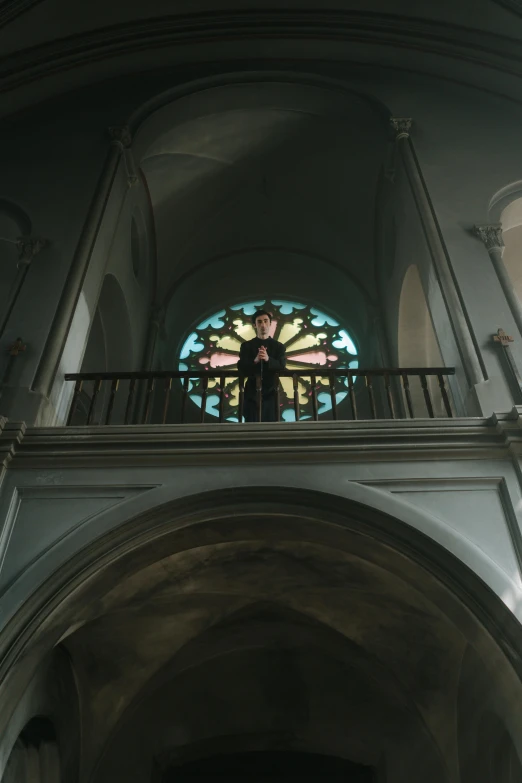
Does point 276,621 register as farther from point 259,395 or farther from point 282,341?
point 282,341

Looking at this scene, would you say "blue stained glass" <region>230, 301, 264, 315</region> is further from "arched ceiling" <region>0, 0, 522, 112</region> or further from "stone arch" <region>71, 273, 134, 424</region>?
"arched ceiling" <region>0, 0, 522, 112</region>

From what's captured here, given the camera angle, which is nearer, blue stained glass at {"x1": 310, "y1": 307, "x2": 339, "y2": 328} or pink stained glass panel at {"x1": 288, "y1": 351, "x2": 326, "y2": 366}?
pink stained glass panel at {"x1": 288, "y1": 351, "x2": 326, "y2": 366}

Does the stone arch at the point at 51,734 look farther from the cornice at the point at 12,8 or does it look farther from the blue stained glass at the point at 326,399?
the cornice at the point at 12,8

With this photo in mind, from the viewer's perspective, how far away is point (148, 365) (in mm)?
9852

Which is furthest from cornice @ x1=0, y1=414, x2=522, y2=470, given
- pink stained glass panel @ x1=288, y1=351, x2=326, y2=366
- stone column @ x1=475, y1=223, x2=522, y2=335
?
Result: pink stained glass panel @ x1=288, y1=351, x2=326, y2=366

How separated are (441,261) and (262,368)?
198 cm

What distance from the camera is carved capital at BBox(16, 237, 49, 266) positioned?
22.5 feet

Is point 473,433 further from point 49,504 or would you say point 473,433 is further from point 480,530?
point 49,504

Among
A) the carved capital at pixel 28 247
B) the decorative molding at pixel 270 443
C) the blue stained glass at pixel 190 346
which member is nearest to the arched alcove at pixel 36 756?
the decorative molding at pixel 270 443

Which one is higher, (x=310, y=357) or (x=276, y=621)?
(x=310, y=357)

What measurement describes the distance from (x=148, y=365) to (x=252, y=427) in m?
5.01

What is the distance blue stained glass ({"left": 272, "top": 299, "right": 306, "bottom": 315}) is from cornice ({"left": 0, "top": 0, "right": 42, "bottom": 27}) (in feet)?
17.1

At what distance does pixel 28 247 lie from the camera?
6.97 m

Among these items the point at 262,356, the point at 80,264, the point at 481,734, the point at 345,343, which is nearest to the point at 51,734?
the point at 481,734
